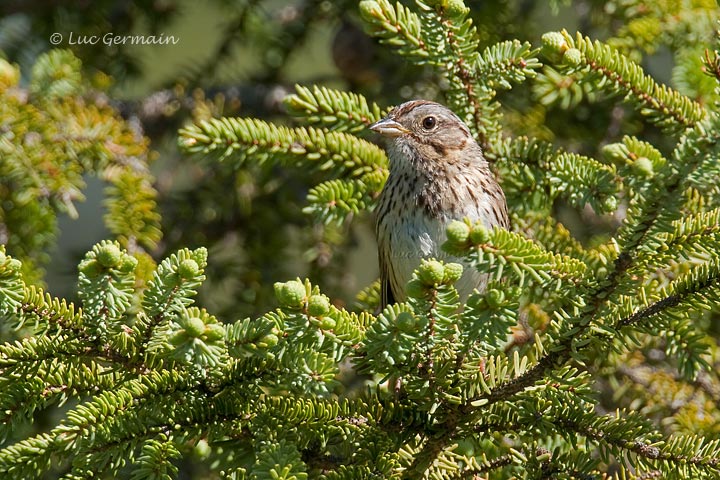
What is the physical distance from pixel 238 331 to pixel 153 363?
249 millimetres

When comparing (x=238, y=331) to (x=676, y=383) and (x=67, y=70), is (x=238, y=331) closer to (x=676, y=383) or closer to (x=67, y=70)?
(x=676, y=383)

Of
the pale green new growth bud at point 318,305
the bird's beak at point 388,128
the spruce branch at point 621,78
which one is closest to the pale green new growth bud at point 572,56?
the spruce branch at point 621,78

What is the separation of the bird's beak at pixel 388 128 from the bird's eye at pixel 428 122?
153 millimetres

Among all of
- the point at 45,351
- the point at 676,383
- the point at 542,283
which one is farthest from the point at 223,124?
the point at 676,383

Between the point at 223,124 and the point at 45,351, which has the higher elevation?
the point at 223,124

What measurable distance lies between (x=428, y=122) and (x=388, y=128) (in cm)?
39

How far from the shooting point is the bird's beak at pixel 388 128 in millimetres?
3131

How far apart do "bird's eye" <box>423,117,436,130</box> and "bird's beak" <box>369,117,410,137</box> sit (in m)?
0.15

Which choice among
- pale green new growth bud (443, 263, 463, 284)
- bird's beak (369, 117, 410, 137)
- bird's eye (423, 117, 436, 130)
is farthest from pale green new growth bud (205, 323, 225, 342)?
bird's eye (423, 117, 436, 130)

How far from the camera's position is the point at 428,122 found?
11.8 ft

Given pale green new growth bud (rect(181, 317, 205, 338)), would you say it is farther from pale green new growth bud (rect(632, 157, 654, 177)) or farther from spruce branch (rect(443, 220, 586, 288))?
pale green new growth bud (rect(632, 157, 654, 177))

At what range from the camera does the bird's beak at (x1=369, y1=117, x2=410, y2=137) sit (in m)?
3.13

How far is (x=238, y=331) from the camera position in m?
1.79

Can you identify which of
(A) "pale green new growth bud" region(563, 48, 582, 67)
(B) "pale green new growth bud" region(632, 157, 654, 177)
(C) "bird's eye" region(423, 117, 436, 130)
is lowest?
(B) "pale green new growth bud" region(632, 157, 654, 177)
